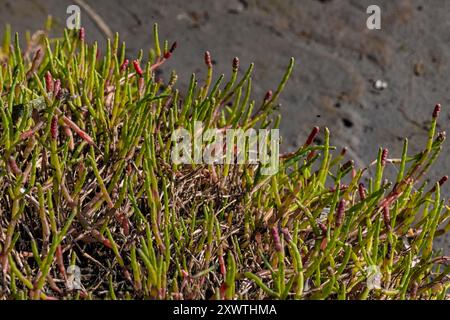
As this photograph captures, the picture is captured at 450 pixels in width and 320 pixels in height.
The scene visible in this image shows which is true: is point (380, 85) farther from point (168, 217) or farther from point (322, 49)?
point (168, 217)

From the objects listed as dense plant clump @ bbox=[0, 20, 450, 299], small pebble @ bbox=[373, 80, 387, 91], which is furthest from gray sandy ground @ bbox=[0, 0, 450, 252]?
dense plant clump @ bbox=[0, 20, 450, 299]

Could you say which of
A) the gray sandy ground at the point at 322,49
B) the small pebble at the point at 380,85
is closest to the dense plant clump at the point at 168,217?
the gray sandy ground at the point at 322,49

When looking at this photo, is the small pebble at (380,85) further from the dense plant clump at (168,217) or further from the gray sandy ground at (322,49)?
the dense plant clump at (168,217)

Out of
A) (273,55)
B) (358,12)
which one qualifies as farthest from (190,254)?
(358,12)

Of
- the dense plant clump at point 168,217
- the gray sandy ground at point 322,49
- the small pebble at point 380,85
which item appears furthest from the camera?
the small pebble at point 380,85

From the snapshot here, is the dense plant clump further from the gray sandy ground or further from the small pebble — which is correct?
the small pebble

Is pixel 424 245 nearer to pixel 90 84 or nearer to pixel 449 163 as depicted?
pixel 90 84
